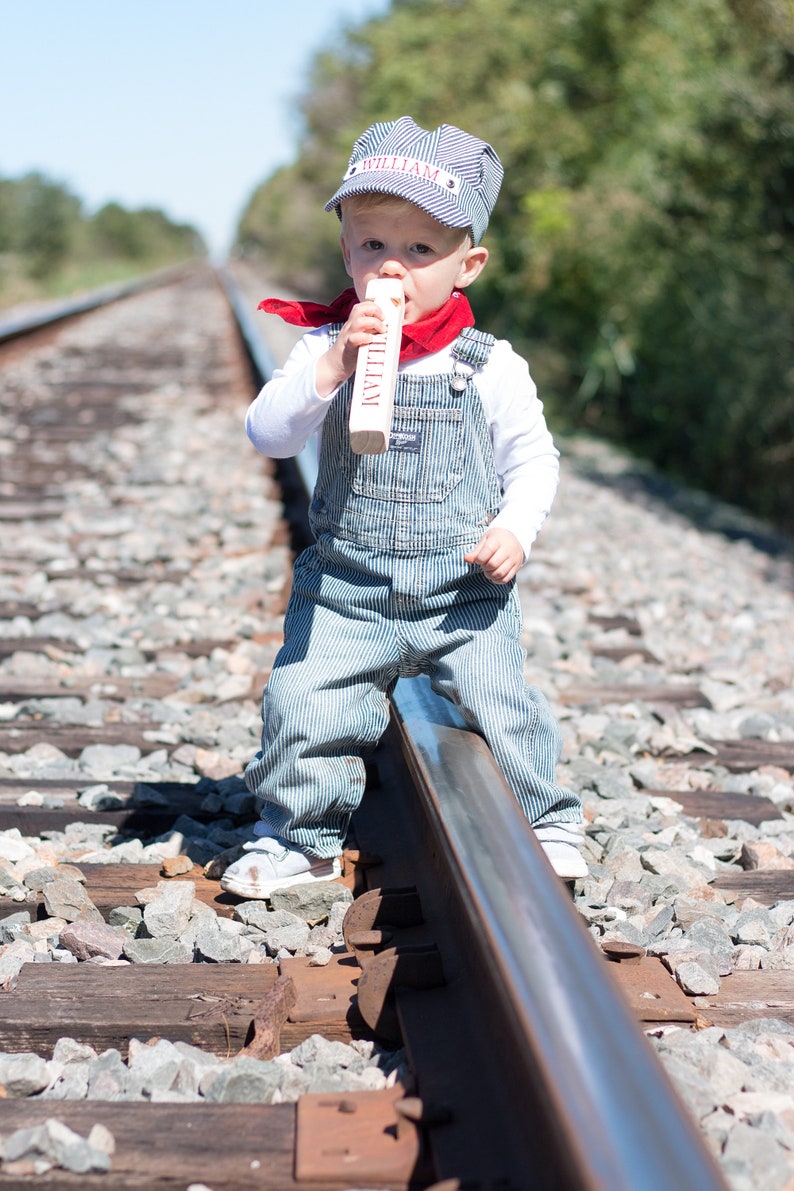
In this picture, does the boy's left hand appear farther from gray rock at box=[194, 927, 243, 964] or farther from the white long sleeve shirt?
gray rock at box=[194, 927, 243, 964]

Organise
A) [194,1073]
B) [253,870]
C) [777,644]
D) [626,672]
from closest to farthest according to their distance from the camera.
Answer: [194,1073]
[253,870]
[626,672]
[777,644]

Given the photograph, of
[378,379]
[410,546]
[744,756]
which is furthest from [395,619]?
[744,756]

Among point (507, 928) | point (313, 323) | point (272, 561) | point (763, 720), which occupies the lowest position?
point (272, 561)

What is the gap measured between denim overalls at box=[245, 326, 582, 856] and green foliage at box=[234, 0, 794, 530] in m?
6.37

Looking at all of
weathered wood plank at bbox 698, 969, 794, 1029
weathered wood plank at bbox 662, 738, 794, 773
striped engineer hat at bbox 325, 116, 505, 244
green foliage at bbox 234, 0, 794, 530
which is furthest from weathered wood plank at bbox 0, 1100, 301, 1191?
green foliage at bbox 234, 0, 794, 530

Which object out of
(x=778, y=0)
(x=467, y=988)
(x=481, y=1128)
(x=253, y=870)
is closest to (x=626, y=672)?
(x=253, y=870)

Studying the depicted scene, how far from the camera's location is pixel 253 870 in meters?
2.31

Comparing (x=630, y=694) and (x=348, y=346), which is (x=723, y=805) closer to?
(x=630, y=694)

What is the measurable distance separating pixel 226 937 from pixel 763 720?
1.91 m

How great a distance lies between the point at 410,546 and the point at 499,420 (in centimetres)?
29

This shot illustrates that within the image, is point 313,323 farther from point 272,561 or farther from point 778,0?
point 778,0

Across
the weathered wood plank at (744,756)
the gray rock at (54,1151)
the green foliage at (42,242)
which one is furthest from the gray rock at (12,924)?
the green foliage at (42,242)

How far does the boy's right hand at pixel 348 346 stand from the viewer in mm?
2066

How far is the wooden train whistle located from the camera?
198cm
